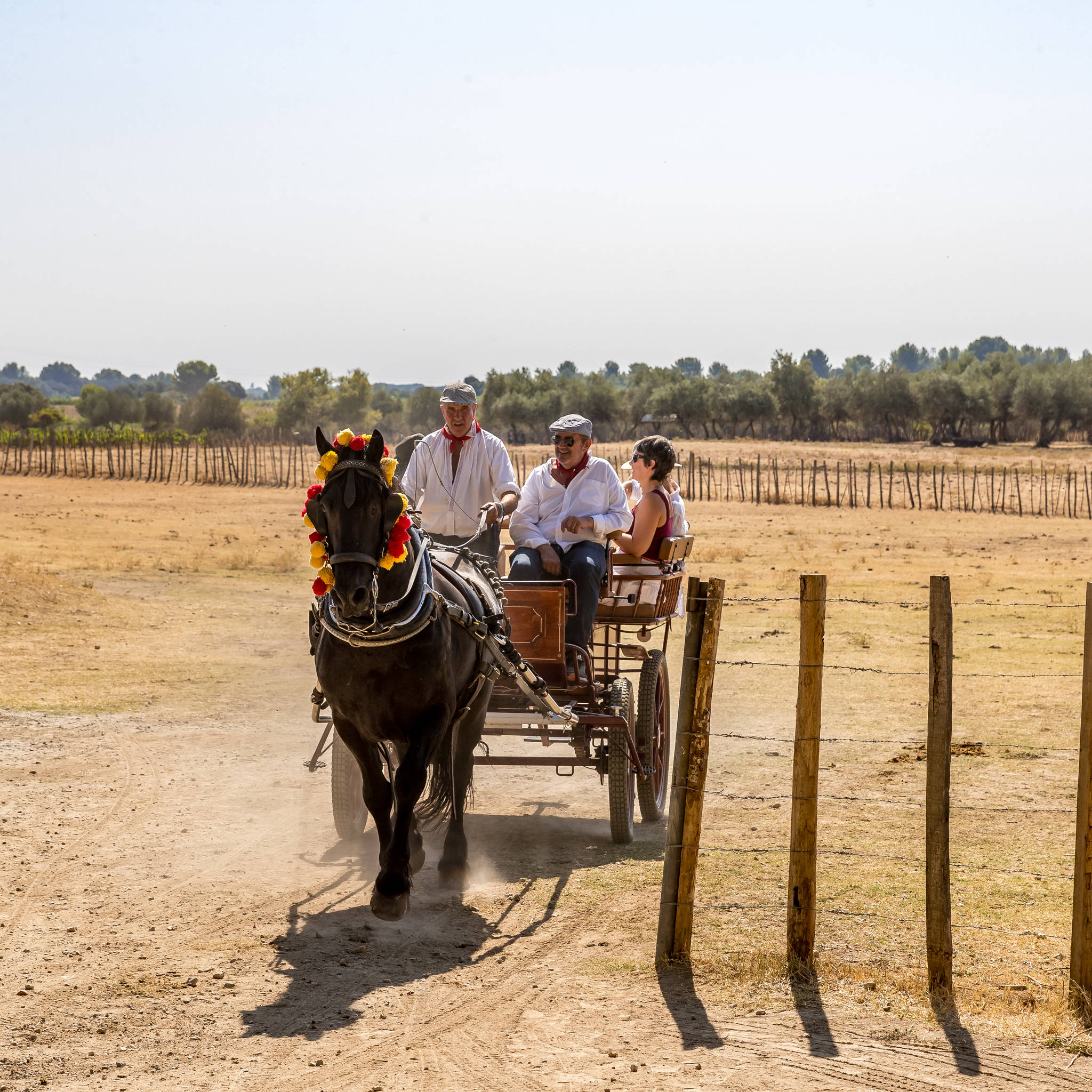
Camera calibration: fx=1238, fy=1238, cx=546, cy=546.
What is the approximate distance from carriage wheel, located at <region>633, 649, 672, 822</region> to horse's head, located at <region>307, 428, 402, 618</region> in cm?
313

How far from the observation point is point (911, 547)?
1078 inches

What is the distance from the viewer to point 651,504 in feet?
26.2

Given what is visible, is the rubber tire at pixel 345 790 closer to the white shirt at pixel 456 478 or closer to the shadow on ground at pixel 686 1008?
the white shirt at pixel 456 478

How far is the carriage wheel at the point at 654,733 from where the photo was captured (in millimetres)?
7992

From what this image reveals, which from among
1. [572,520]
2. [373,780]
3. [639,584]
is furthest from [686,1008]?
[639,584]

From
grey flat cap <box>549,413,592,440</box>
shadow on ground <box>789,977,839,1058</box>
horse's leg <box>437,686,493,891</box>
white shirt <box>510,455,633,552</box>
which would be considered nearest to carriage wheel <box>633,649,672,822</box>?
white shirt <box>510,455,633,552</box>

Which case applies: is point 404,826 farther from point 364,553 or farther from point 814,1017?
point 814,1017

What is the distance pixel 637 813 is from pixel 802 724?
3.95 m

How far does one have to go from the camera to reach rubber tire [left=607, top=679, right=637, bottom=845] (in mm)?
7305

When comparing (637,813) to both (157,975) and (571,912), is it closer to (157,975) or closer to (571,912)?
(571,912)

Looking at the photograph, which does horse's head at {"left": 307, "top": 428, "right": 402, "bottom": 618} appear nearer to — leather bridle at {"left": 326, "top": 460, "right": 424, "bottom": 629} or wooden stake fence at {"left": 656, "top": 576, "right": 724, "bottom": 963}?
leather bridle at {"left": 326, "top": 460, "right": 424, "bottom": 629}

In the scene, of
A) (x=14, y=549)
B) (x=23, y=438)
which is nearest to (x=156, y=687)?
(x=14, y=549)

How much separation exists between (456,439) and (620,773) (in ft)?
7.71

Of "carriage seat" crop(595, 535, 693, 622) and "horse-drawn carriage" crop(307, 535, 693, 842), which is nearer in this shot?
"horse-drawn carriage" crop(307, 535, 693, 842)
